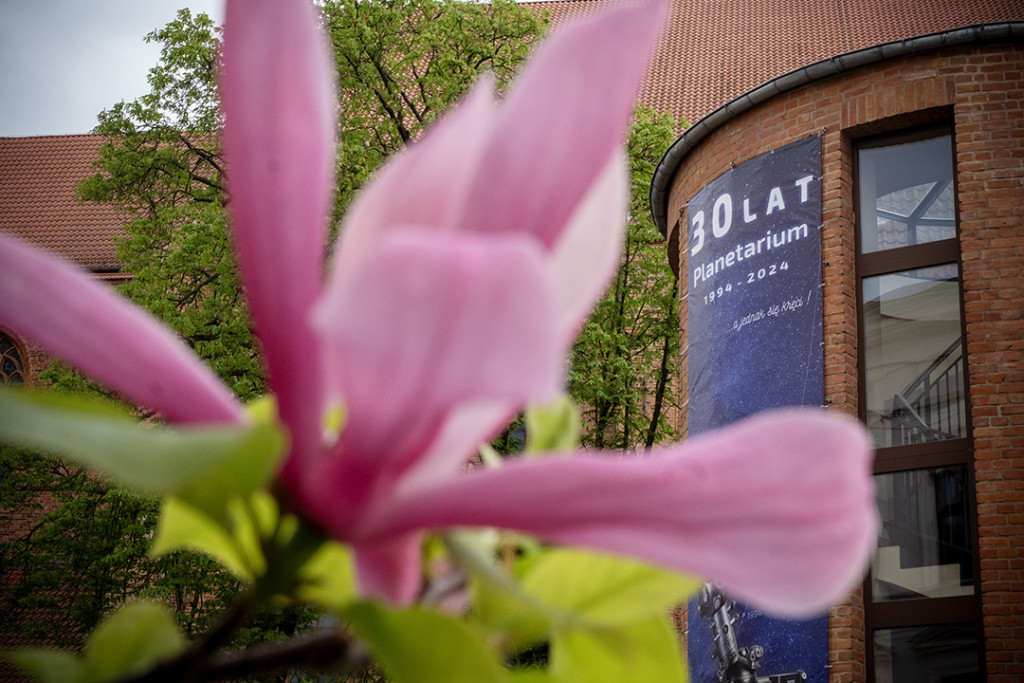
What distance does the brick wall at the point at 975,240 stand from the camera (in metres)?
6.50

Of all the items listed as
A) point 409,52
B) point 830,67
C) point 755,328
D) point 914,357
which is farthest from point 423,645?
point 409,52

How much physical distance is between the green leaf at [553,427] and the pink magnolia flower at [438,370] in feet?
0.19

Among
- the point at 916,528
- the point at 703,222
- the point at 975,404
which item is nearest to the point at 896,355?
the point at 975,404

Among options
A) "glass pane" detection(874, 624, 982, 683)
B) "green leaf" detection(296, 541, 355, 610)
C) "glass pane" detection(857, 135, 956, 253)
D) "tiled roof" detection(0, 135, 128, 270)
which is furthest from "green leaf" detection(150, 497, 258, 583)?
"tiled roof" detection(0, 135, 128, 270)

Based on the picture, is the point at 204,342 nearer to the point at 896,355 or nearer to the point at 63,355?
the point at 896,355

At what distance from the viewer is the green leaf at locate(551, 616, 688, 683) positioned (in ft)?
1.02

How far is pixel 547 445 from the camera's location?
34 cm

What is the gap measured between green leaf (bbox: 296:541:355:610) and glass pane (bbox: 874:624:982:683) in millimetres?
7099

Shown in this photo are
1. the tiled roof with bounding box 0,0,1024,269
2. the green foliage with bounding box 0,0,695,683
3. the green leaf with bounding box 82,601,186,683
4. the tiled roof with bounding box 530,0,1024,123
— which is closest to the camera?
the green leaf with bounding box 82,601,186,683

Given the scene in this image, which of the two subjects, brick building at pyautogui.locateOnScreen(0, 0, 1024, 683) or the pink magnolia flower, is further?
brick building at pyautogui.locateOnScreen(0, 0, 1024, 683)

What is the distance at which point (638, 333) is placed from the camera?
35.7ft

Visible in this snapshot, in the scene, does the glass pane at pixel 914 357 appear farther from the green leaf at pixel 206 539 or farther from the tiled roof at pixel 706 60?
the tiled roof at pixel 706 60

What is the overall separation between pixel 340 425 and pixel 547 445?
80 millimetres

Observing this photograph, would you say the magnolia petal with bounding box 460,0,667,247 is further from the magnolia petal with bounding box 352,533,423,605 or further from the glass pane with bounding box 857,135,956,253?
the glass pane with bounding box 857,135,956,253
